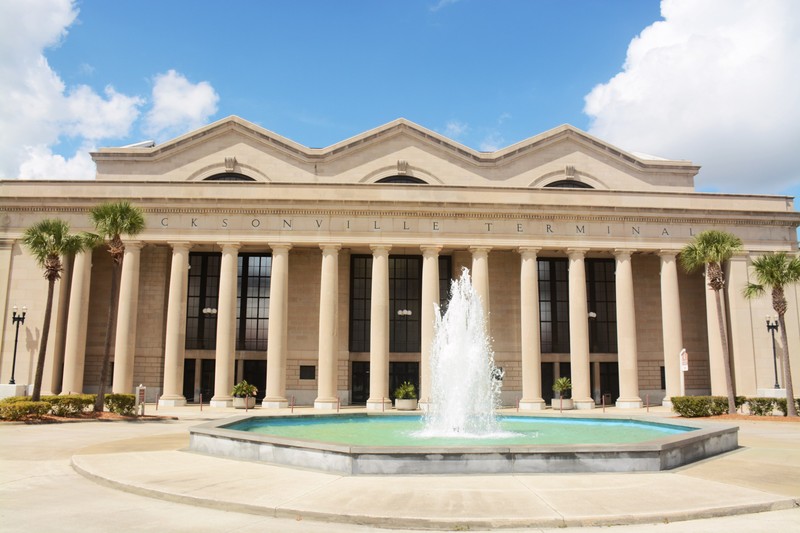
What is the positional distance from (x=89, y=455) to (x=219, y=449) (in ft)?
10.2

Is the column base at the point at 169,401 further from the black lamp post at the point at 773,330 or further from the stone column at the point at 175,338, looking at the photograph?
the black lamp post at the point at 773,330

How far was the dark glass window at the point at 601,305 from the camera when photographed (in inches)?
1722

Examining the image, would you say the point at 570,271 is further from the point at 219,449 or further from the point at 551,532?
the point at 551,532

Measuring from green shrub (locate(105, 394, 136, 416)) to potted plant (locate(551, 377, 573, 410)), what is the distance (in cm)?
2290

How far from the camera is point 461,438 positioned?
18453 millimetres

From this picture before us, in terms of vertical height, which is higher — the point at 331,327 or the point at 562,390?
the point at 331,327

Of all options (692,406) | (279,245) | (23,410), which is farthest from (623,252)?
(23,410)

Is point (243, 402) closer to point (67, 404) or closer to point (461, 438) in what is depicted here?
point (67, 404)

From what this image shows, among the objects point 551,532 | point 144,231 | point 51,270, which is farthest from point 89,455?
point 144,231

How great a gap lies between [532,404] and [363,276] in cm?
1356

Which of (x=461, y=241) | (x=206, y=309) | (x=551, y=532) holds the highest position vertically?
(x=461, y=241)

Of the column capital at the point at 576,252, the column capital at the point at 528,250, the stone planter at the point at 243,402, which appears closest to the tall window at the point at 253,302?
the stone planter at the point at 243,402

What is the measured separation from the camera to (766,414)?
3147 centimetres

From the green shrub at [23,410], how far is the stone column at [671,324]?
3229 cm
